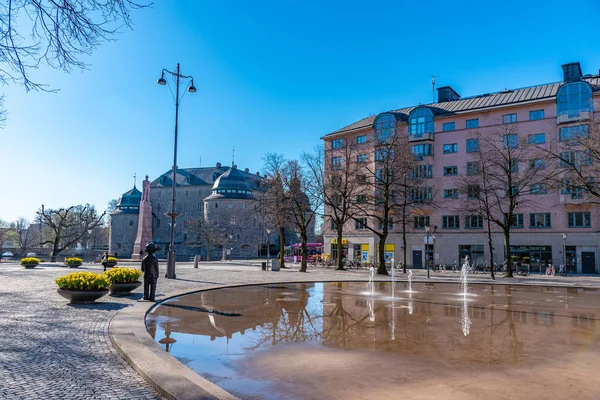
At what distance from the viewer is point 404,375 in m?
6.36

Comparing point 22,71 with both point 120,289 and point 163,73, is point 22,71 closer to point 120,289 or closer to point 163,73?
point 120,289

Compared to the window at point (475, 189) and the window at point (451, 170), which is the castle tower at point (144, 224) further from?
the window at point (475, 189)

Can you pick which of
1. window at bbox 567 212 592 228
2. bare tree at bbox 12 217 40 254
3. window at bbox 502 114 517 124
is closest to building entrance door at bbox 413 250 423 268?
window at bbox 567 212 592 228

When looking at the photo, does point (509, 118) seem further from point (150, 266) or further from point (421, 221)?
point (150, 266)

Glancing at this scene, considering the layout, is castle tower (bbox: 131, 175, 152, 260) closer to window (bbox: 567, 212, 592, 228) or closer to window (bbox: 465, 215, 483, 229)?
window (bbox: 465, 215, 483, 229)

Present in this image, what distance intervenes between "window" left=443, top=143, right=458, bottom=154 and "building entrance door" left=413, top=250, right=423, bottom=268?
38.6 feet

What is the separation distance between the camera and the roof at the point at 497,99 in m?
42.8

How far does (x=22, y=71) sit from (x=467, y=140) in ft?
151

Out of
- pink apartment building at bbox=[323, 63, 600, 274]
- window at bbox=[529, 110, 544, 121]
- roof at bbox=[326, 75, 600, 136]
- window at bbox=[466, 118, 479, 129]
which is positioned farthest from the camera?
window at bbox=[466, 118, 479, 129]

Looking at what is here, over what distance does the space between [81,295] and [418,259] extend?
40.8 metres

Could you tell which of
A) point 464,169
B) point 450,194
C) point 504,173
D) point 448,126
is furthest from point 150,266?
point 448,126

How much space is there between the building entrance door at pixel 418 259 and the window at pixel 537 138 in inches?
639

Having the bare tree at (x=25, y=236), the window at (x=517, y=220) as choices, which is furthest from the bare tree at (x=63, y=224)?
the window at (x=517, y=220)

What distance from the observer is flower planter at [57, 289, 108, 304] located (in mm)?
12727
